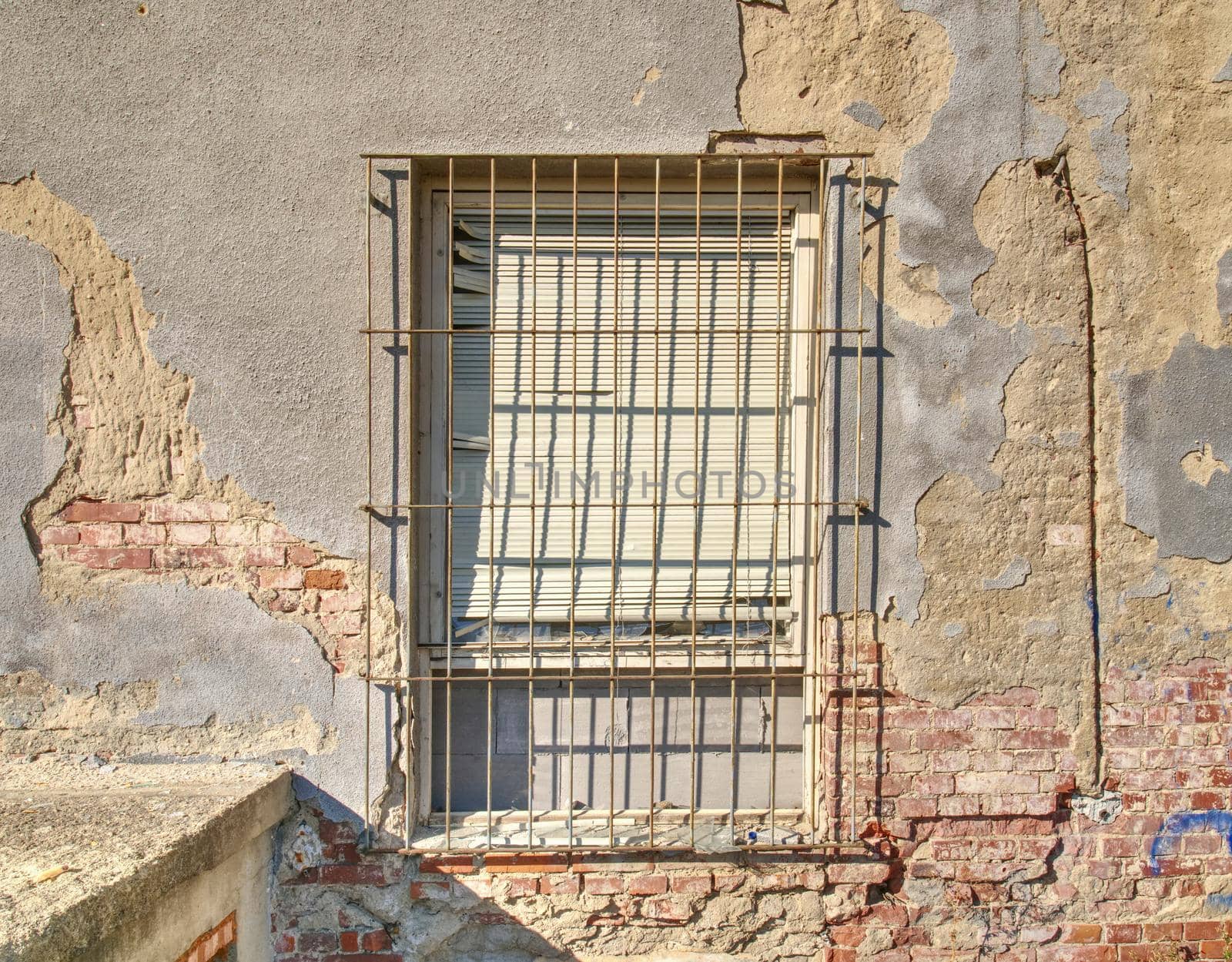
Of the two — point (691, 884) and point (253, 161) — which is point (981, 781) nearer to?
point (691, 884)

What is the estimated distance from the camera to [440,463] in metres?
2.66

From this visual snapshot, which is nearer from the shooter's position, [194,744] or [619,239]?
[194,744]

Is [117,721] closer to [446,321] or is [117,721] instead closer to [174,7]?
[446,321]

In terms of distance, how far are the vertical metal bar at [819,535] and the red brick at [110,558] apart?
77.0 inches

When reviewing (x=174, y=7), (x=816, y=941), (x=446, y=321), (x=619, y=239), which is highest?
(x=174, y=7)

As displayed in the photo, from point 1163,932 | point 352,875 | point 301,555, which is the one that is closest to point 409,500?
point 301,555

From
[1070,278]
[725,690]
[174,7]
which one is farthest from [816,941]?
[174,7]

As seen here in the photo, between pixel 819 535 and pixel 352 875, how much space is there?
1680mm

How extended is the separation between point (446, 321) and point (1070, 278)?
6.09 feet

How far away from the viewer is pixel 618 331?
254 cm

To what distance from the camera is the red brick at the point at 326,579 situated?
2.54 meters

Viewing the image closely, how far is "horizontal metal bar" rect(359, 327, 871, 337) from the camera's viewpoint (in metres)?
2.51

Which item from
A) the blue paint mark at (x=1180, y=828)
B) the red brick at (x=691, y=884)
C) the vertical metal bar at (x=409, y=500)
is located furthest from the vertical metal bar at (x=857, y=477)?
the vertical metal bar at (x=409, y=500)

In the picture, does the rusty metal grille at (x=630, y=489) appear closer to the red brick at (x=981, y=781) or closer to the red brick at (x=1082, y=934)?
the red brick at (x=981, y=781)
